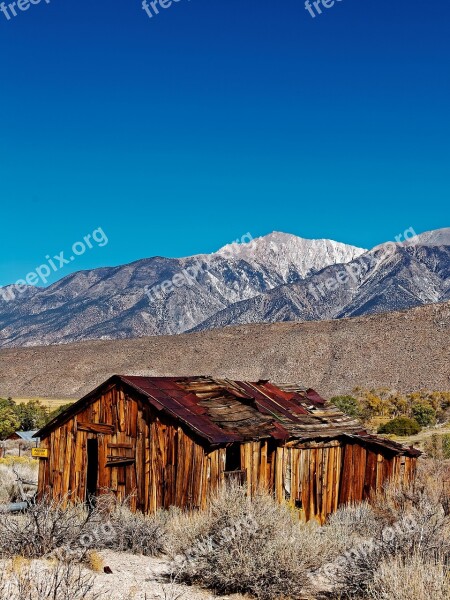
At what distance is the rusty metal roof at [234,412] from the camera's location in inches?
528

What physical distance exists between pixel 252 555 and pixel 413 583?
233 cm

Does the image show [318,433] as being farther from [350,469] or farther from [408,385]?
[408,385]

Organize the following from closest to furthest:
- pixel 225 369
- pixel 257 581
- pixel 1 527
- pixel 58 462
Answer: pixel 257 581
pixel 1 527
pixel 58 462
pixel 225 369

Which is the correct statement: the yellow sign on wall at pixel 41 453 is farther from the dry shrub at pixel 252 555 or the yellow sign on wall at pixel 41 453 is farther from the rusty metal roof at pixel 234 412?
the dry shrub at pixel 252 555

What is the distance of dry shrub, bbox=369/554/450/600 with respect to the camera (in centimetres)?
673

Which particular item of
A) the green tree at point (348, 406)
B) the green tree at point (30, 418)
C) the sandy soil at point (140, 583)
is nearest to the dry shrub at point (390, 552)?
the sandy soil at point (140, 583)

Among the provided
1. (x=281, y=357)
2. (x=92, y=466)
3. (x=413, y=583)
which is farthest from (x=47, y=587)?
(x=281, y=357)

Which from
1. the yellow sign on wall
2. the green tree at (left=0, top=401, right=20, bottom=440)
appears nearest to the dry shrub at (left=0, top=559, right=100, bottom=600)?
the yellow sign on wall

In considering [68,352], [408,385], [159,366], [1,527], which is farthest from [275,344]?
[1,527]

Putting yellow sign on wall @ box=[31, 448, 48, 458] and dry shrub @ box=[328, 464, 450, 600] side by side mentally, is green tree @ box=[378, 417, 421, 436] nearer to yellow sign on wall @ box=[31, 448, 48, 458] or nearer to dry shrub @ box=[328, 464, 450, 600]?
yellow sign on wall @ box=[31, 448, 48, 458]

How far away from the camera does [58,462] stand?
49.2 ft

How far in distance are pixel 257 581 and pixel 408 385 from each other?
216 feet

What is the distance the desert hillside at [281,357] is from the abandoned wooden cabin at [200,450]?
5609 cm

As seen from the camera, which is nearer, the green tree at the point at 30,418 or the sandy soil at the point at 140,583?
the sandy soil at the point at 140,583
